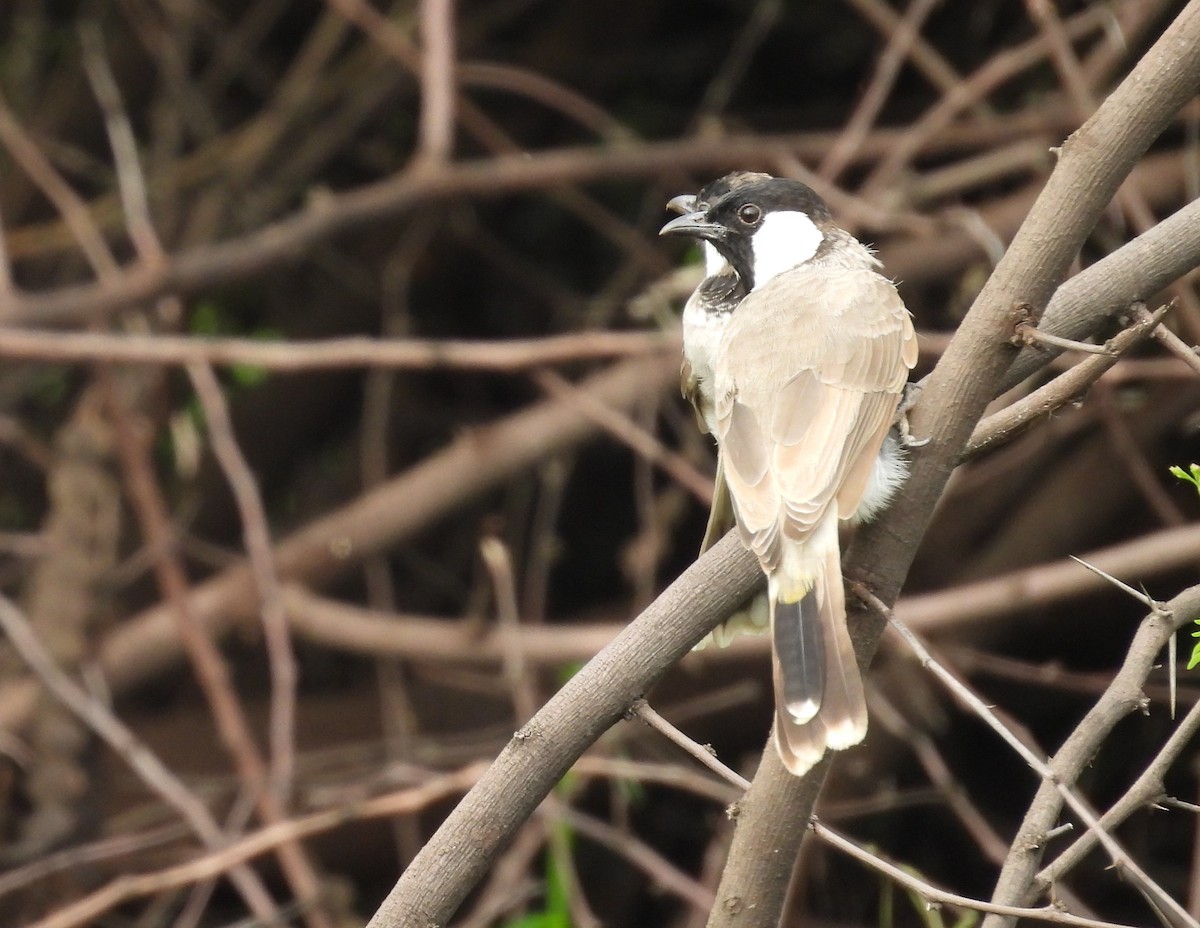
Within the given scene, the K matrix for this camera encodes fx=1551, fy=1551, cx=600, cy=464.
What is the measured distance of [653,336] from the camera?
3516 mm

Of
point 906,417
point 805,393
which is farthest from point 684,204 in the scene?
point 906,417

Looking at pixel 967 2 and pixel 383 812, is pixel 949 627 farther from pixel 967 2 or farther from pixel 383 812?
pixel 967 2

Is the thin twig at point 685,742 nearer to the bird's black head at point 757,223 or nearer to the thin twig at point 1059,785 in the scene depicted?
the thin twig at point 1059,785

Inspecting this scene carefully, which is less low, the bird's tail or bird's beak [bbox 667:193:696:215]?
bird's beak [bbox 667:193:696:215]

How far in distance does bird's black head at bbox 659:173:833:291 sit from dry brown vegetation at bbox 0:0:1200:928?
1.37ft

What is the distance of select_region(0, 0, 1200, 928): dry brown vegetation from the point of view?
3406 millimetres

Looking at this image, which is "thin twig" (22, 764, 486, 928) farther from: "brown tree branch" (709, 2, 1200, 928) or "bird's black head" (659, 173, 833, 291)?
"brown tree branch" (709, 2, 1200, 928)

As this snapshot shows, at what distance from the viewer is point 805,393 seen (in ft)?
6.29

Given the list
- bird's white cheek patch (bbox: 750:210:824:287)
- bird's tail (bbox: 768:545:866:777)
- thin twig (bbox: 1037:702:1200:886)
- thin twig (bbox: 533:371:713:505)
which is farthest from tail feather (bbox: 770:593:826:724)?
thin twig (bbox: 533:371:713:505)

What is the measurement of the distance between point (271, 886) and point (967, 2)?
3.15 metres

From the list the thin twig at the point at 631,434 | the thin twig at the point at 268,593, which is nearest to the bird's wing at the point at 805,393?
the thin twig at the point at 631,434

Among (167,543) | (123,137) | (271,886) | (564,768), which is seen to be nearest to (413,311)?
(123,137)

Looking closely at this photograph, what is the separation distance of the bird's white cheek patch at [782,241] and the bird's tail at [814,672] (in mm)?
762

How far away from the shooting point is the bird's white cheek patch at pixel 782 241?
2320mm
